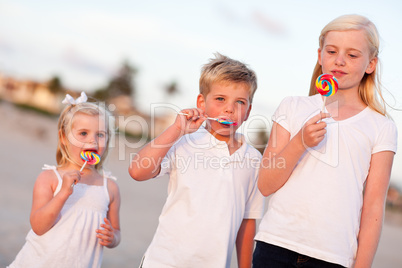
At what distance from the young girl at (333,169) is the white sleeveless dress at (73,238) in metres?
1.26

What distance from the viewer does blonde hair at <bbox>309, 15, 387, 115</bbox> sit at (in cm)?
297

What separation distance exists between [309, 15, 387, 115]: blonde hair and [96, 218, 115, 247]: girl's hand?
197cm

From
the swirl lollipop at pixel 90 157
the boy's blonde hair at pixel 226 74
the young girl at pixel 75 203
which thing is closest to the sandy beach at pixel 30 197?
the young girl at pixel 75 203

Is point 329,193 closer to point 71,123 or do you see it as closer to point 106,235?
point 106,235

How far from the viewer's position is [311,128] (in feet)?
8.75

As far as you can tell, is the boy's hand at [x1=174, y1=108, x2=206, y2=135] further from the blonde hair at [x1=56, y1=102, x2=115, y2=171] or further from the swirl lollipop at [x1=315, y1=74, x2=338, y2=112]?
the blonde hair at [x1=56, y1=102, x2=115, y2=171]

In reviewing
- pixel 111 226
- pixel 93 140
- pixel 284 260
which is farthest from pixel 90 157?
pixel 284 260

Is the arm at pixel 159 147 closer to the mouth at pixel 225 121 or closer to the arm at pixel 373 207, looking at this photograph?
the mouth at pixel 225 121

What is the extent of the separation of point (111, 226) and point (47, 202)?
1.62ft

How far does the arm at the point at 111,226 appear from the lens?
338cm

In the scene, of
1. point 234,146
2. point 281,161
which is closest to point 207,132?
point 234,146

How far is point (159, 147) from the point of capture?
305cm

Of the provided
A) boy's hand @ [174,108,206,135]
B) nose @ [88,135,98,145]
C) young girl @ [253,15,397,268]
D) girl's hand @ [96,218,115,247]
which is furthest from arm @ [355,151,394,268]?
nose @ [88,135,98,145]

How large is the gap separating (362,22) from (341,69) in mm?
332
